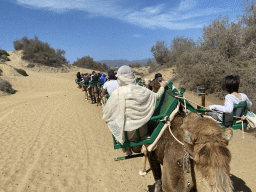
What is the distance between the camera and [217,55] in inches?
531

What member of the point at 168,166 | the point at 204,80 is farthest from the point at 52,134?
the point at 204,80

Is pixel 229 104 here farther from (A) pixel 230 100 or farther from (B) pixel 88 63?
(B) pixel 88 63

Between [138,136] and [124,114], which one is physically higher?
[124,114]

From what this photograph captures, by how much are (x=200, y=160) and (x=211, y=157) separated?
0.36 ft

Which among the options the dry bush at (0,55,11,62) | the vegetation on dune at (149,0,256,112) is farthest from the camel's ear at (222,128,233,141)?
the dry bush at (0,55,11,62)

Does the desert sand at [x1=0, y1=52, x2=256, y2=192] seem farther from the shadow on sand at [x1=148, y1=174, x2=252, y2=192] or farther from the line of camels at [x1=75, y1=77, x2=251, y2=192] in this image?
the line of camels at [x1=75, y1=77, x2=251, y2=192]

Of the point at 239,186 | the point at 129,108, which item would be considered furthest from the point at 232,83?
the point at 239,186

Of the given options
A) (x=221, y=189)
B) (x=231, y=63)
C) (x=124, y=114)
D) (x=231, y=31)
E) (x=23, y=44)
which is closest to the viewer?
(x=221, y=189)

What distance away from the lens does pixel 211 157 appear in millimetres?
1504

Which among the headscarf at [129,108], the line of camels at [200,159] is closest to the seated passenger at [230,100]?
the line of camels at [200,159]

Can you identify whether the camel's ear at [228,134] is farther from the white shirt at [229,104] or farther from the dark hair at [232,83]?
the dark hair at [232,83]

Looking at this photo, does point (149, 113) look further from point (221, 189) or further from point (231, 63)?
point (231, 63)

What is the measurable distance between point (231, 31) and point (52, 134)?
14.3 m

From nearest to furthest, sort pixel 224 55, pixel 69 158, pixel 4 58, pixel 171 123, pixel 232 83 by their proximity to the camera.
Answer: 1. pixel 171 123
2. pixel 232 83
3. pixel 69 158
4. pixel 224 55
5. pixel 4 58
